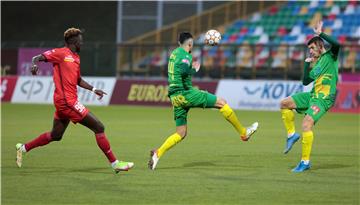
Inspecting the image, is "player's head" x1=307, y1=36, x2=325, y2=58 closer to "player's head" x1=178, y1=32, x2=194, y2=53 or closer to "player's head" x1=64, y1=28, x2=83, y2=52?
"player's head" x1=178, y1=32, x2=194, y2=53

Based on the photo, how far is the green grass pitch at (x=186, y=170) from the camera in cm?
943

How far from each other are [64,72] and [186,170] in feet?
7.82

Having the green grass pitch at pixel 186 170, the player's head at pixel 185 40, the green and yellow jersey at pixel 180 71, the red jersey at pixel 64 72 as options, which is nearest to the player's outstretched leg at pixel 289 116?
the green grass pitch at pixel 186 170

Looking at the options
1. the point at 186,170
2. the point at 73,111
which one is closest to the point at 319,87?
the point at 186,170

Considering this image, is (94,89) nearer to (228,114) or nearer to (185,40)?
(185,40)

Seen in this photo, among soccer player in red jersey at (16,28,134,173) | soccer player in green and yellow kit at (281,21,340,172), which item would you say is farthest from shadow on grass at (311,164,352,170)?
soccer player in red jersey at (16,28,134,173)

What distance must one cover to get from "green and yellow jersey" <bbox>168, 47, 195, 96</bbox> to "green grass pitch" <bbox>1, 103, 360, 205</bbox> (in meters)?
1.28

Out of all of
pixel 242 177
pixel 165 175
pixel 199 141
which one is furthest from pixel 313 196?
pixel 199 141

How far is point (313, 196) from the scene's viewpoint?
374 inches

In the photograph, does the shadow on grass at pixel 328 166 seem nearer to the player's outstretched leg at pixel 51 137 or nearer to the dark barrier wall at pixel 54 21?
the player's outstretched leg at pixel 51 137

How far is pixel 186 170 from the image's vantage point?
12.0m

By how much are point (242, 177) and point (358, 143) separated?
652 cm

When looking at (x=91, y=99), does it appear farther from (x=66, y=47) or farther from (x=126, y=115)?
(x=66, y=47)

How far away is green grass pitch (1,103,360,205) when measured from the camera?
9.43 m
